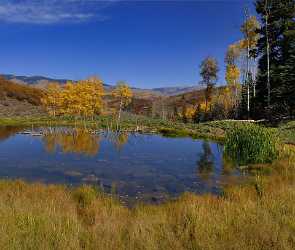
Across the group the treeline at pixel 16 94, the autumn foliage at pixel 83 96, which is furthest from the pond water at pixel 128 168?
the treeline at pixel 16 94

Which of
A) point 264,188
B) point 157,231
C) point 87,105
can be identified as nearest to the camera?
point 157,231

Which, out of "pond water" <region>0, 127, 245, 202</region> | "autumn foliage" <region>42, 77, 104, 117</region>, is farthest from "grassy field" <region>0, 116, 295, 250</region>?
"autumn foliage" <region>42, 77, 104, 117</region>

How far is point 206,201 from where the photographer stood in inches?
314

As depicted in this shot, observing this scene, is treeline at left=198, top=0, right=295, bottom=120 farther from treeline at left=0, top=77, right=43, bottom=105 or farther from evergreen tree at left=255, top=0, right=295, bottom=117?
treeline at left=0, top=77, right=43, bottom=105

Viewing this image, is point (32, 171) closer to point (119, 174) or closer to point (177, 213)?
point (119, 174)

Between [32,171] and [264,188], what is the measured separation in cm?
962

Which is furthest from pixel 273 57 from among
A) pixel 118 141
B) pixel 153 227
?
pixel 153 227

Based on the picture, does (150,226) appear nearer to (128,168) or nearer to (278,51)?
(128,168)

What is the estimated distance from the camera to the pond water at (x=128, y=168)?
11.8 m

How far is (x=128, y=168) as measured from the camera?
15.9 metres

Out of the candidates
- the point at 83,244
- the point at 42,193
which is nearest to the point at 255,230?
the point at 83,244

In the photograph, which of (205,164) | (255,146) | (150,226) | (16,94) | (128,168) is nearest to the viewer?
(150,226)

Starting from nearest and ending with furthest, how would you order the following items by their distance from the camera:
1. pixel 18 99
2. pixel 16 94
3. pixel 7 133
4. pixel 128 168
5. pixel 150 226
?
1. pixel 150 226
2. pixel 128 168
3. pixel 7 133
4. pixel 18 99
5. pixel 16 94

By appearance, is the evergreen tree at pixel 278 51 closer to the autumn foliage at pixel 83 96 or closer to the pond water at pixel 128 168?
the pond water at pixel 128 168
